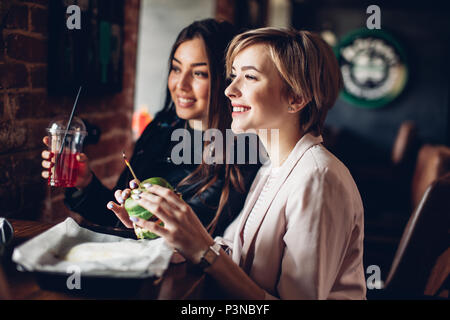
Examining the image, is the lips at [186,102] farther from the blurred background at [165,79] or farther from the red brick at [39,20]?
the red brick at [39,20]

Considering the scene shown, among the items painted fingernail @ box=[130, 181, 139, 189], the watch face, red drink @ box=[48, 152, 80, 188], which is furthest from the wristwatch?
red drink @ box=[48, 152, 80, 188]

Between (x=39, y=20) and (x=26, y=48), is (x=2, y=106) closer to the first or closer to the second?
(x=26, y=48)

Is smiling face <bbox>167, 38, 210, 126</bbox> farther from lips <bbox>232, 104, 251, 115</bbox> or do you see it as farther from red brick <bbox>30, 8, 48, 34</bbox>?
red brick <bbox>30, 8, 48, 34</bbox>

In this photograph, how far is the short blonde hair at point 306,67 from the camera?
50.6 inches

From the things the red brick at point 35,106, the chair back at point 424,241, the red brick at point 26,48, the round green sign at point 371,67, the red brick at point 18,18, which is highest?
the round green sign at point 371,67

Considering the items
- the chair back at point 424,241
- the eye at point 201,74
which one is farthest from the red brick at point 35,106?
the chair back at point 424,241

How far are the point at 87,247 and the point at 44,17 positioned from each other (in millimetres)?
1035

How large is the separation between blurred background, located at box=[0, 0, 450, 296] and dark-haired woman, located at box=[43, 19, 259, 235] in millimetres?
199

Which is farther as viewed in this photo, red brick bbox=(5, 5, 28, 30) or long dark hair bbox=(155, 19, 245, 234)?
long dark hair bbox=(155, 19, 245, 234)

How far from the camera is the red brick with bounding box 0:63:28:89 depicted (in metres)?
1.46

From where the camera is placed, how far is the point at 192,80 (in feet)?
5.79

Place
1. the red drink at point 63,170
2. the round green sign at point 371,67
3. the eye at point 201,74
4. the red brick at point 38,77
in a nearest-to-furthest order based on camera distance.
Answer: the red drink at point 63,170
the red brick at point 38,77
the eye at point 201,74
the round green sign at point 371,67

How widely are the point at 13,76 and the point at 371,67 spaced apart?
5916 mm
